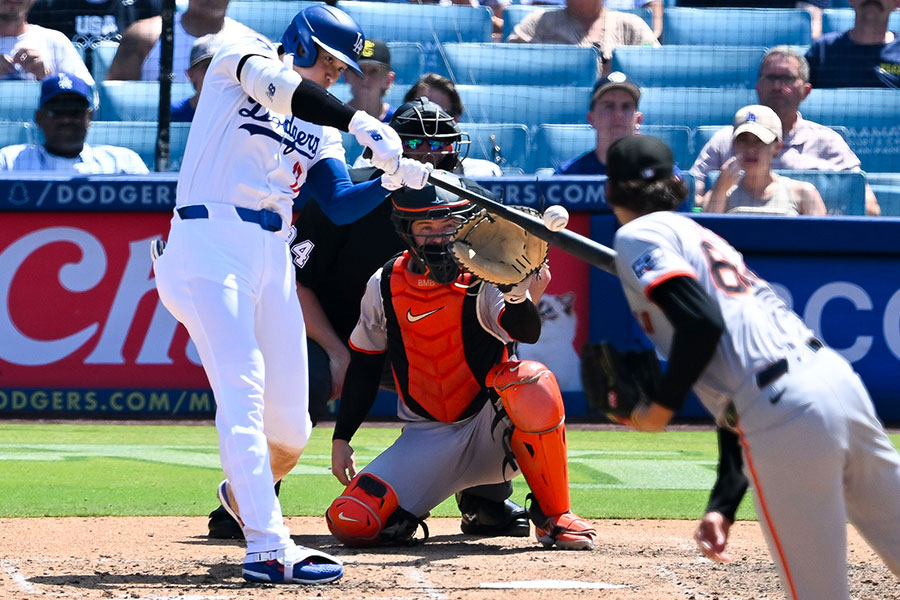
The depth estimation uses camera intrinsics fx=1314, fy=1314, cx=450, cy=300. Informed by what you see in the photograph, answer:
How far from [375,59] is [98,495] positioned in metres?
3.82

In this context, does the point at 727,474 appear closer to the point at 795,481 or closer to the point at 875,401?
the point at 795,481

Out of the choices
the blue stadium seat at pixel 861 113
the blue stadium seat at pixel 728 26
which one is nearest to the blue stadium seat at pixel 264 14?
the blue stadium seat at pixel 728 26

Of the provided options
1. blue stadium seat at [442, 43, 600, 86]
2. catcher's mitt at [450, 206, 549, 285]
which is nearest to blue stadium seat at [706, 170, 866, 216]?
blue stadium seat at [442, 43, 600, 86]

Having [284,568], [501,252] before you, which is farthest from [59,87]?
[284,568]

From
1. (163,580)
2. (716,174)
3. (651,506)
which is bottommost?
(651,506)

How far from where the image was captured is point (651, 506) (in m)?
5.99

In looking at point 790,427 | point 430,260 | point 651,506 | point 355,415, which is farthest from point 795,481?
point 651,506

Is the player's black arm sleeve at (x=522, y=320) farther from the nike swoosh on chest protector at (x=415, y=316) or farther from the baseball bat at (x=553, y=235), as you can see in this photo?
the baseball bat at (x=553, y=235)

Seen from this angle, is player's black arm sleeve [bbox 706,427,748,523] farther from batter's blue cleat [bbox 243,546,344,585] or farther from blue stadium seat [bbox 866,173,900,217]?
blue stadium seat [bbox 866,173,900,217]

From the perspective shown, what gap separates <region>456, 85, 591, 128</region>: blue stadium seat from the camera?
399 inches

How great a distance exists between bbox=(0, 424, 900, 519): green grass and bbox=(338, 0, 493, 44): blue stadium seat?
3.72 meters

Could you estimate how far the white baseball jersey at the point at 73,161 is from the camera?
8.73m

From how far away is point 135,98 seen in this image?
392 inches

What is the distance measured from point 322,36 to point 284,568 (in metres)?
1.76
